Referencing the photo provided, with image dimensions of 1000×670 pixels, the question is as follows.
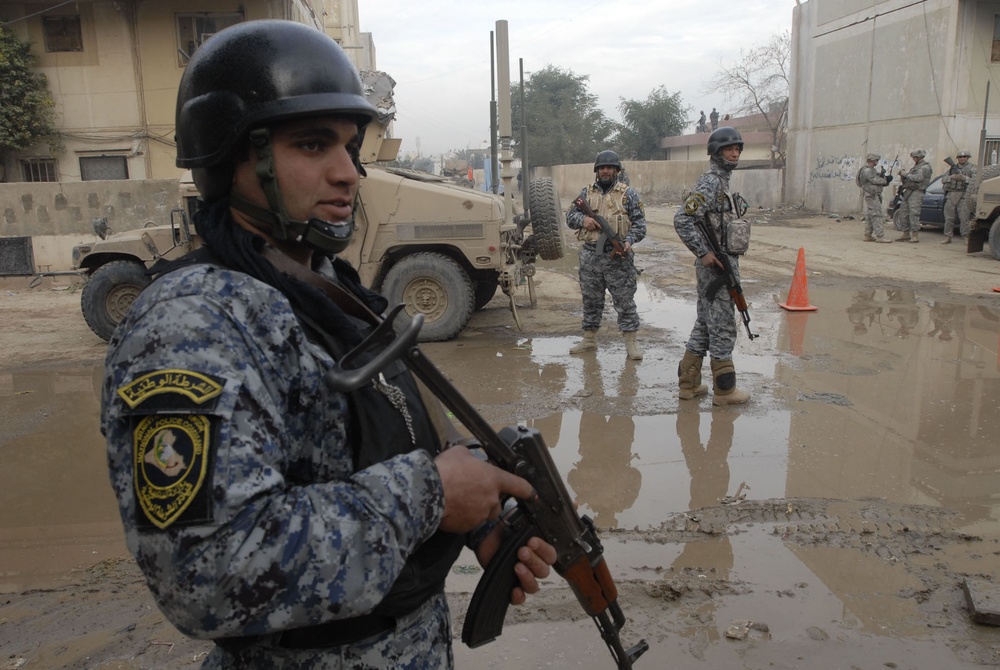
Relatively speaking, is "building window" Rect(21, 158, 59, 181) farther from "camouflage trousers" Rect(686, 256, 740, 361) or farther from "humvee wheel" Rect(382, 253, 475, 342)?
"camouflage trousers" Rect(686, 256, 740, 361)

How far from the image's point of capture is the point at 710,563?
3.33 meters

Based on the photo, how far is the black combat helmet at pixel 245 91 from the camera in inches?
47.9

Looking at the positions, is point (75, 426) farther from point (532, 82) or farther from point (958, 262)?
point (532, 82)

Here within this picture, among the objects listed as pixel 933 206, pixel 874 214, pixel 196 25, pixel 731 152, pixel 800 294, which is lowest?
pixel 800 294

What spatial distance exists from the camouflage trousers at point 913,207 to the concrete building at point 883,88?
1538mm

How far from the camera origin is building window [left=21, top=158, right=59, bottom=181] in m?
16.5

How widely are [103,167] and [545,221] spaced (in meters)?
13.1

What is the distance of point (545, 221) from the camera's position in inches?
313

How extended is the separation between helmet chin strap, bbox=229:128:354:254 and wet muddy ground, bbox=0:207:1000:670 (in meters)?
1.91

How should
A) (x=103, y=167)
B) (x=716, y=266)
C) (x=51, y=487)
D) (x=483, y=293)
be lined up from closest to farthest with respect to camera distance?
1. (x=51, y=487)
2. (x=716, y=266)
3. (x=483, y=293)
4. (x=103, y=167)

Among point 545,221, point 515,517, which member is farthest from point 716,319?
point 515,517

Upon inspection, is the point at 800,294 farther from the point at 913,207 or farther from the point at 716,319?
the point at 913,207

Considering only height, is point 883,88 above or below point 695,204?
above

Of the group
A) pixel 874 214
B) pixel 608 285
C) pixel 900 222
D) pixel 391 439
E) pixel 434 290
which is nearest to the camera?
pixel 391 439
